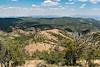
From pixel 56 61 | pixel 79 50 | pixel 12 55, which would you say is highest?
pixel 79 50

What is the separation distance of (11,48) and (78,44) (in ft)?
117

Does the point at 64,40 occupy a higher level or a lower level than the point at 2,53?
higher

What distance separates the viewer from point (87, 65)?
90250mm

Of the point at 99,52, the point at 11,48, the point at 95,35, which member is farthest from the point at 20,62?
the point at 95,35

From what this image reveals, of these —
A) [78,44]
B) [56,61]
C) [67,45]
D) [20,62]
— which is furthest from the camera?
[56,61]

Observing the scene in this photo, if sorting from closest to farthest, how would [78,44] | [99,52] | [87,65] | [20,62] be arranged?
[78,44]
[99,52]
[87,65]
[20,62]

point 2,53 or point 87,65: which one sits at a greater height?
point 2,53

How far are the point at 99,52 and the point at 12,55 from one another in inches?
1192

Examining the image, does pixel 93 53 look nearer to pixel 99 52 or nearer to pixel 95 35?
pixel 99 52

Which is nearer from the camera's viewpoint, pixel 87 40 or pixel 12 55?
pixel 87 40

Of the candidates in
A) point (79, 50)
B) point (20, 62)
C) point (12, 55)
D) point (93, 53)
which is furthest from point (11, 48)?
point (79, 50)

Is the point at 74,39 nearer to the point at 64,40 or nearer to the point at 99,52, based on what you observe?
the point at 64,40

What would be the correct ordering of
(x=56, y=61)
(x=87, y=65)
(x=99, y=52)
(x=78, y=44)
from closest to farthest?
1. (x=78, y=44)
2. (x=99, y=52)
3. (x=87, y=65)
4. (x=56, y=61)

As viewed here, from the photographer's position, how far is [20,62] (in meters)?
102
